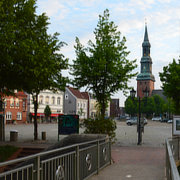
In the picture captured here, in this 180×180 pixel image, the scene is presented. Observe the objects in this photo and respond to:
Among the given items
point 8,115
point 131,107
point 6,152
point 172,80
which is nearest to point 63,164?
point 6,152

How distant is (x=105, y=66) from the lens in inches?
877

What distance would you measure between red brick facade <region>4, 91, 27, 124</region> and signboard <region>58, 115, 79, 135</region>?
48.9 metres

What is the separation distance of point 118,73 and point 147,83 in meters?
148

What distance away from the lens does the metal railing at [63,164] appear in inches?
189

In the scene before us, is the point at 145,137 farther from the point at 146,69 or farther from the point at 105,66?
the point at 146,69

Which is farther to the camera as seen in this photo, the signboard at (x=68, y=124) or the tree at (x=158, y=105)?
the tree at (x=158, y=105)

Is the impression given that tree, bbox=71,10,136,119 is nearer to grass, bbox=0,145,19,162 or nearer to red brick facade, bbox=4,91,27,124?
grass, bbox=0,145,19,162

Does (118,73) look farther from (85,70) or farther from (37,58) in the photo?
(37,58)

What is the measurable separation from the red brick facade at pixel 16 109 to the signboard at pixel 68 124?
48883 mm

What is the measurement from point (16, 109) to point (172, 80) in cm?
4326

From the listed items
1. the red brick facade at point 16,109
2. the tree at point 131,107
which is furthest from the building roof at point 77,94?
the tree at point 131,107

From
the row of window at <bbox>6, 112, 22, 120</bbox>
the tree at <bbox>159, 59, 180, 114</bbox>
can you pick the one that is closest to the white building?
the row of window at <bbox>6, 112, 22, 120</bbox>

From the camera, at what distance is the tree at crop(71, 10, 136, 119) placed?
73.4 ft

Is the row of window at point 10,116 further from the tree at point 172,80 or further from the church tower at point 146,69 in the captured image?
the church tower at point 146,69
